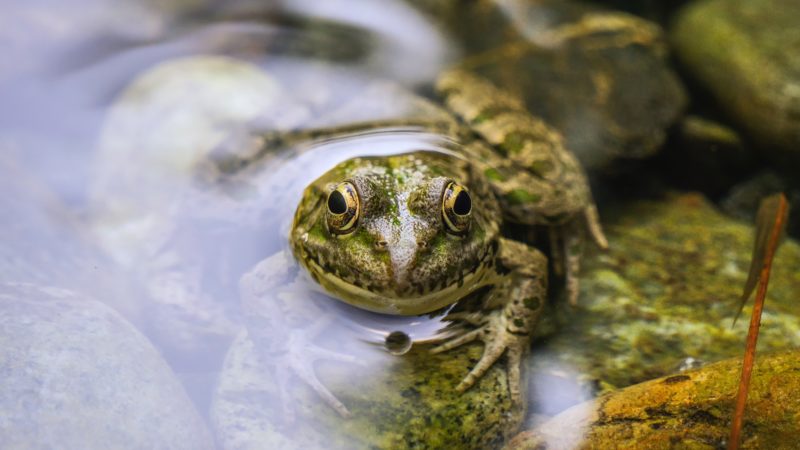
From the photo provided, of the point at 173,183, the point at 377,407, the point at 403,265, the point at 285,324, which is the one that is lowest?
the point at 377,407

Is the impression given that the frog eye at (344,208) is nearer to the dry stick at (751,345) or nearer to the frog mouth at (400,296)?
the frog mouth at (400,296)

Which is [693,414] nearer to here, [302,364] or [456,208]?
[456,208]

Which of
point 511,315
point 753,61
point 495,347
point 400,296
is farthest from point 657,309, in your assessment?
point 753,61

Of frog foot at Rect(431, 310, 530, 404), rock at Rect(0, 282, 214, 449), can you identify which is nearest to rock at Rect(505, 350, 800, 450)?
frog foot at Rect(431, 310, 530, 404)

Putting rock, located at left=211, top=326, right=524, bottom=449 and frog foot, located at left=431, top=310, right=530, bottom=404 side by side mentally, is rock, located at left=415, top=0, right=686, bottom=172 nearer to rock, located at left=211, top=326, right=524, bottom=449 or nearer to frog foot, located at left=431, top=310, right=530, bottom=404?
frog foot, located at left=431, top=310, right=530, bottom=404

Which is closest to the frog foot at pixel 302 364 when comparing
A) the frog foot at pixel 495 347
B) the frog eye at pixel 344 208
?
the frog foot at pixel 495 347

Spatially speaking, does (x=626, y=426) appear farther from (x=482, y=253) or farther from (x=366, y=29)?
(x=366, y=29)
